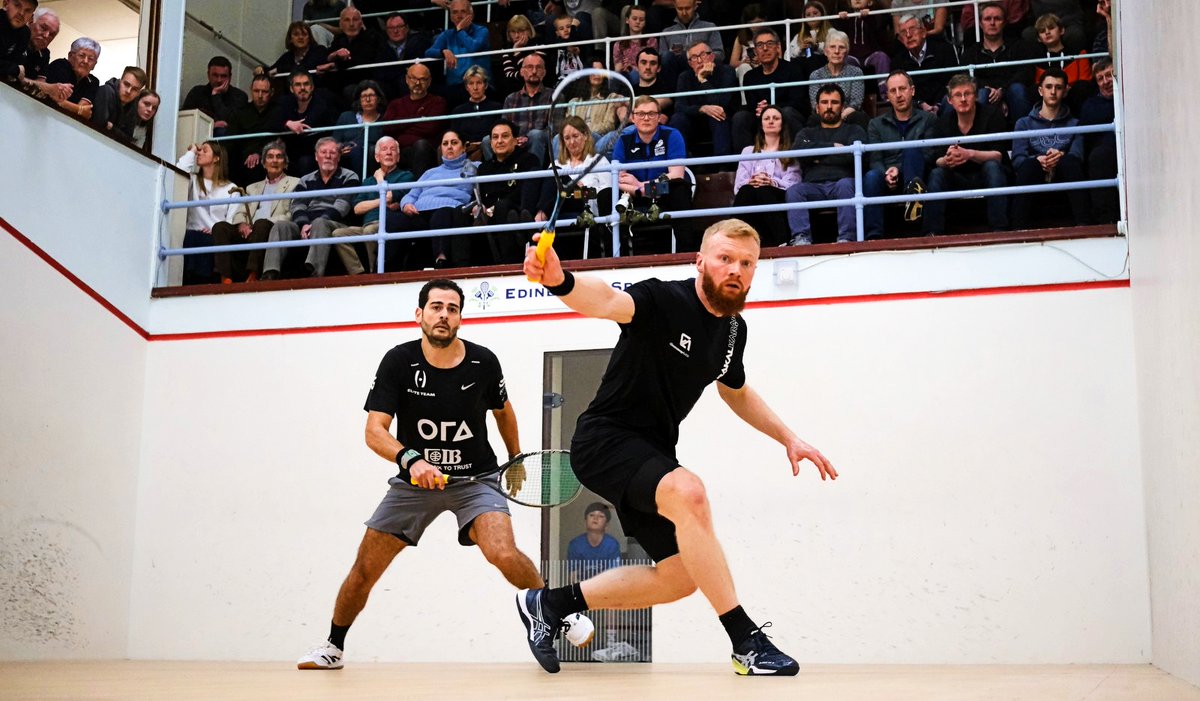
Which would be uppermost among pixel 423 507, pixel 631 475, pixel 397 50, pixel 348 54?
pixel 397 50

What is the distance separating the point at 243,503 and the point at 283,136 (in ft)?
10.1

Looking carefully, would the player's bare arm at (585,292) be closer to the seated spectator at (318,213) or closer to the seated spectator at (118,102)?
the seated spectator at (318,213)

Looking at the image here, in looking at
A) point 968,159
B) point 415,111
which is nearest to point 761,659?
point 968,159

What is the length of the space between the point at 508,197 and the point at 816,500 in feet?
8.98

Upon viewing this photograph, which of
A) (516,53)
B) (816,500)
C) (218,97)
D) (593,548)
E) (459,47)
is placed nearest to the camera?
(816,500)

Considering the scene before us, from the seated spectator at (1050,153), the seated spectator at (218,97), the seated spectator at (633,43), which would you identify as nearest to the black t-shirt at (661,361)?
the seated spectator at (1050,153)

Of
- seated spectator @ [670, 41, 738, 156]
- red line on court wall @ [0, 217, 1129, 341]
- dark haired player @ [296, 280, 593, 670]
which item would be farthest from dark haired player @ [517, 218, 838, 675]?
seated spectator @ [670, 41, 738, 156]

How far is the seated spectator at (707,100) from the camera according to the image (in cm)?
838

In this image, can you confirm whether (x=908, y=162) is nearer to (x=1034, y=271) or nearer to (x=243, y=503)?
(x=1034, y=271)

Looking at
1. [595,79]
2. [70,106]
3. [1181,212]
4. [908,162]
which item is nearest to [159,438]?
[70,106]

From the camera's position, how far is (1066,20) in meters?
8.92

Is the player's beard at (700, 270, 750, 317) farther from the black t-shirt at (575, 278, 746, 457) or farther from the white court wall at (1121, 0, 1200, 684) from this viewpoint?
the white court wall at (1121, 0, 1200, 684)

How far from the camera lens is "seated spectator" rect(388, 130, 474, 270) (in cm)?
819

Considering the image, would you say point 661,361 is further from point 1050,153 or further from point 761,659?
point 1050,153
